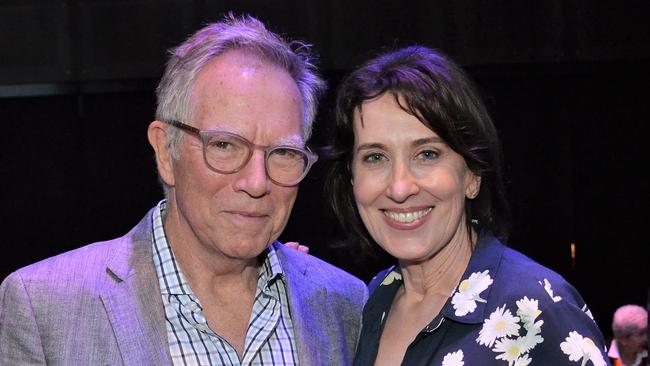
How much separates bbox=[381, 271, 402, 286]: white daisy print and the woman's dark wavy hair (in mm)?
308

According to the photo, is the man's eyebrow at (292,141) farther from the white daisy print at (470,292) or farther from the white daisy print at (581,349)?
the white daisy print at (581,349)

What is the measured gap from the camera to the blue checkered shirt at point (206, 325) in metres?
2.34

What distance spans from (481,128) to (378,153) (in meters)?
0.28

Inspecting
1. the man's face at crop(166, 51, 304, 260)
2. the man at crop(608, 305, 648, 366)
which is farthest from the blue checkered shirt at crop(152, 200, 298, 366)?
the man at crop(608, 305, 648, 366)

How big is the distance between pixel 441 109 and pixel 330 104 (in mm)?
3774

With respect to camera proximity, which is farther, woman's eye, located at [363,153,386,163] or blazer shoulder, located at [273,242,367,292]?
blazer shoulder, located at [273,242,367,292]

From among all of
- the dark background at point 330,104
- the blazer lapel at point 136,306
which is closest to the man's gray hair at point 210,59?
the blazer lapel at point 136,306

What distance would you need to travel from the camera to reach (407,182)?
2.47 metres

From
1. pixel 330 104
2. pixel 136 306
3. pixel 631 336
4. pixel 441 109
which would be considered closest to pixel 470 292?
pixel 441 109

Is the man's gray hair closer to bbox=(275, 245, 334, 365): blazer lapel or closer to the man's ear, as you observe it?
the man's ear

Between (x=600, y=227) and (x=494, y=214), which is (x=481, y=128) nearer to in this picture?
(x=494, y=214)

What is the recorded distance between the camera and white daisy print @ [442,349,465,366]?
2309 mm

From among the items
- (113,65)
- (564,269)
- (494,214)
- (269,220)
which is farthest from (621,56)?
(269,220)

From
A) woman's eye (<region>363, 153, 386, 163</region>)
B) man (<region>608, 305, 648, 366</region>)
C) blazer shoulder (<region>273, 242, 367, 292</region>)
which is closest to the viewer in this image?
woman's eye (<region>363, 153, 386, 163</region>)
